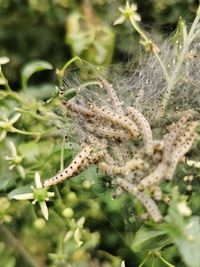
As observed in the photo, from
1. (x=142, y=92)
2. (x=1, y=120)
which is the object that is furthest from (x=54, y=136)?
(x=142, y=92)

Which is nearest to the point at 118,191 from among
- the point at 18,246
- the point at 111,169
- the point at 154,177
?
the point at 111,169

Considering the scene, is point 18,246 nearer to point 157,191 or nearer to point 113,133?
point 113,133

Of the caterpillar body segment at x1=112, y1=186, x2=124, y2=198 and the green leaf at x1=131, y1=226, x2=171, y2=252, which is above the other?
the caterpillar body segment at x1=112, y1=186, x2=124, y2=198

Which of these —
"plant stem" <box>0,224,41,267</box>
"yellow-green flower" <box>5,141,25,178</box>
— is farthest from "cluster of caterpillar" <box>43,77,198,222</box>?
"plant stem" <box>0,224,41,267</box>

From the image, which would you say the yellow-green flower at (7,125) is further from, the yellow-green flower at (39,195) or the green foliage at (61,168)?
the yellow-green flower at (39,195)

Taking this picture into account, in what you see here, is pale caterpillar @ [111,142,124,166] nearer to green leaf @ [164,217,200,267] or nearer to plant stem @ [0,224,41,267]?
green leaf @ [164,217,200,267]

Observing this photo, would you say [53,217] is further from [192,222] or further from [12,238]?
[192,222]

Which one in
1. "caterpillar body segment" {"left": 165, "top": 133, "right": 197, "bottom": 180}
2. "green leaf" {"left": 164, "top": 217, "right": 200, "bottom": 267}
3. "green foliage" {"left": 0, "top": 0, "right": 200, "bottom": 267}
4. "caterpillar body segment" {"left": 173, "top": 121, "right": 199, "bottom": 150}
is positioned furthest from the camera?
"green foliage" {"left": 0, "top": 0, "right": 200, "bottom": 267}
